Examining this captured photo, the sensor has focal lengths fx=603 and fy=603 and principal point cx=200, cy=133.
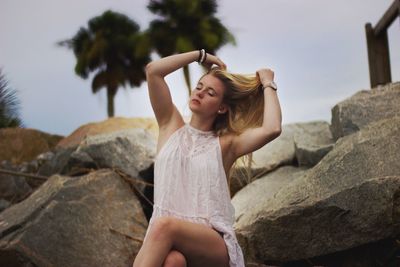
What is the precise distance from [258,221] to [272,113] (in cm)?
118

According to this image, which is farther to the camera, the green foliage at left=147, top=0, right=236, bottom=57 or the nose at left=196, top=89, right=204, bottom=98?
the green foliage at left=147, top=0, right=236, bottom=57

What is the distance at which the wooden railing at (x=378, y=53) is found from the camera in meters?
6.88

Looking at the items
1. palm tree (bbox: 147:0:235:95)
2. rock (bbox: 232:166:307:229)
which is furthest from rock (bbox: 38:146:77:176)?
palm tree (bbox: 147:0:235:95)

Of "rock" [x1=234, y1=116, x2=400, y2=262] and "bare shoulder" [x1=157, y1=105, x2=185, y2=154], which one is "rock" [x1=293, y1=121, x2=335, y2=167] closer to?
"rock" [x1=234, y1=116, x2=400, y2=262]

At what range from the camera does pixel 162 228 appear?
2959mm

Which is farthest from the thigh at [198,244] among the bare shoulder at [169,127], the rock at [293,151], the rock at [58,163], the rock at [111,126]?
the rock at [111,126]

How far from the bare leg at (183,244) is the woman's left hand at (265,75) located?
974 mm

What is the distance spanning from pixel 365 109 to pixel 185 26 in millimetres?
17985

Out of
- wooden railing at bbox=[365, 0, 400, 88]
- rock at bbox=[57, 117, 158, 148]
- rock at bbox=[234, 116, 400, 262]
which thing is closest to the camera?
rock at bbox=[234, 116, 400, 262]

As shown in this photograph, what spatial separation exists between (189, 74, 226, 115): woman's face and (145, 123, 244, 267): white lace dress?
7.4 inches

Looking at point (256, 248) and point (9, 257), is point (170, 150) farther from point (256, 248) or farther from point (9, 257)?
point (9, 257)

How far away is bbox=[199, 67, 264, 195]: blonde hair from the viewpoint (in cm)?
358

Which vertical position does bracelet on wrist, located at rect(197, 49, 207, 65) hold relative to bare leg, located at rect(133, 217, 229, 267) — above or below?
above

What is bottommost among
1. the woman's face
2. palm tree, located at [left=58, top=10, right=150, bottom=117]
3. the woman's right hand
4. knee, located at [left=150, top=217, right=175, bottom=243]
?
knee, located at [left=150, top=217, right=175, bottom=243]
